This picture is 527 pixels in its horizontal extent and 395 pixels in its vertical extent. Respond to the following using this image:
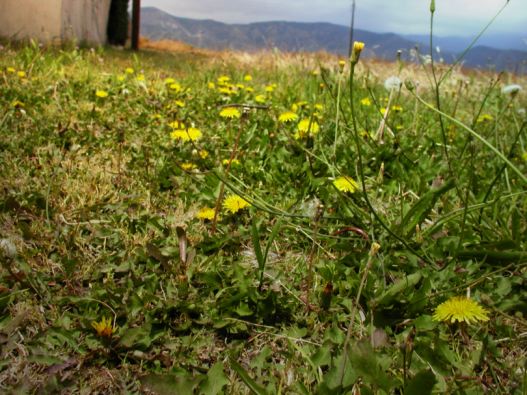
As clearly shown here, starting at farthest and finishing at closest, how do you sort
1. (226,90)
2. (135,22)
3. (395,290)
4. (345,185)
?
(135,22), (226,90), (345,185), (395,290)

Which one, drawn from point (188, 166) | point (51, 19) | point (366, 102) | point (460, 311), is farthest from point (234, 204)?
point (51, 19)

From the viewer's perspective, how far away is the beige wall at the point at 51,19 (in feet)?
20.3

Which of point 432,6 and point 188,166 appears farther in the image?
point 188,166

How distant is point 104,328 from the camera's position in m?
1.11

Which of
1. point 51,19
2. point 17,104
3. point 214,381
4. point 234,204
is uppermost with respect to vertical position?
point 51,19

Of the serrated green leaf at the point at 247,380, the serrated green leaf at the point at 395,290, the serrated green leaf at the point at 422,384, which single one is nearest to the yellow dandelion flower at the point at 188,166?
the serrated green leaf at the point at 395,290

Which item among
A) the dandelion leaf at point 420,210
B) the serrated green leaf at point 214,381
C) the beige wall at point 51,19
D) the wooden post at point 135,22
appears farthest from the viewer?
the wooden post at point 135,22

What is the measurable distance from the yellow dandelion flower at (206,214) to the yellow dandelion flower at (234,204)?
2.5 inches

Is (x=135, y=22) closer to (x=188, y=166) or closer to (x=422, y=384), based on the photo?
(x=188, y=166)

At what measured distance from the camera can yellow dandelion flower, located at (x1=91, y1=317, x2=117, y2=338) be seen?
1102 mm

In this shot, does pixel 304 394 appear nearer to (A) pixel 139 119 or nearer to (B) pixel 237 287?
(B) pixel 237 287

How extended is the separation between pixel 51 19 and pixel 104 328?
7390 millimetres

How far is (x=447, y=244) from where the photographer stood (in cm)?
149

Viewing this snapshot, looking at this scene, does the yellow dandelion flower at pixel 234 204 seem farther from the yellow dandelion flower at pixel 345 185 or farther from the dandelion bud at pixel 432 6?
the dandelion bud at pixel 432 6
